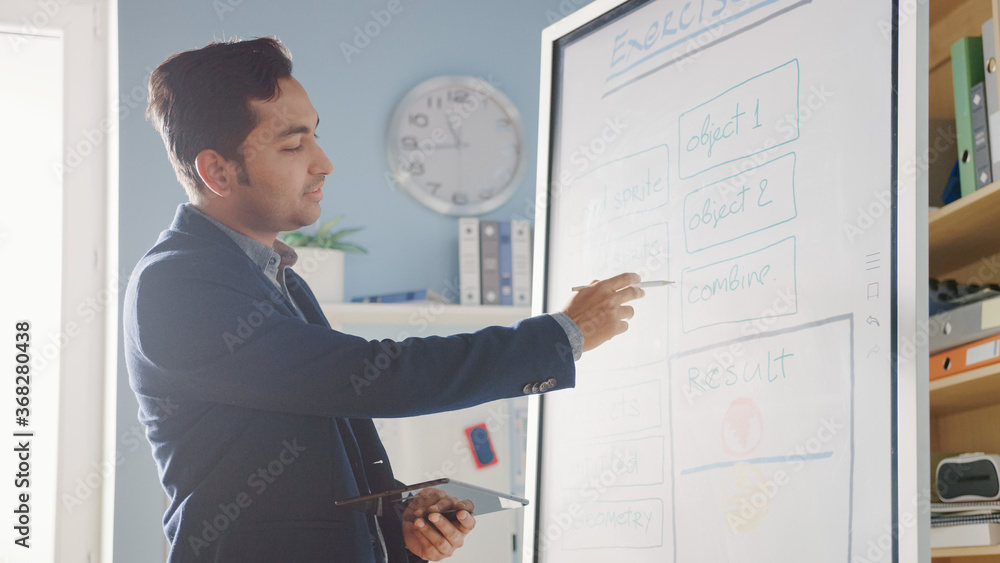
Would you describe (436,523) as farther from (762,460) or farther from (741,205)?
(741,205)

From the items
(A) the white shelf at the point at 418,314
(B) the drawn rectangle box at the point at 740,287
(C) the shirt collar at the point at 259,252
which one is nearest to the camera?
(B) the drawn rectangle box at the point at 740,287

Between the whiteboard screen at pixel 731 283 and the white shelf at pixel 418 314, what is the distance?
3.85 feet

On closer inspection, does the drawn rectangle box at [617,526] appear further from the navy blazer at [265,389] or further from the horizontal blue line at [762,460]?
the navy blazer at [265,389]

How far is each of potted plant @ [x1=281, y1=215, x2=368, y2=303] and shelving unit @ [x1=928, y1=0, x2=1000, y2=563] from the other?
1741mm

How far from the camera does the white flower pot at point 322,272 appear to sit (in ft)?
8.56

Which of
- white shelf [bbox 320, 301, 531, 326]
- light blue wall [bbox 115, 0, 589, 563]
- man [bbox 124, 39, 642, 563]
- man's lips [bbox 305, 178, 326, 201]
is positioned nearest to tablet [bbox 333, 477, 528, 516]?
man [bbox 124, 39, 642, 563]

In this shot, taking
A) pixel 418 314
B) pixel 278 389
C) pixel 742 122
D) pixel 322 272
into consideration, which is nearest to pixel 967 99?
pixel 742 122

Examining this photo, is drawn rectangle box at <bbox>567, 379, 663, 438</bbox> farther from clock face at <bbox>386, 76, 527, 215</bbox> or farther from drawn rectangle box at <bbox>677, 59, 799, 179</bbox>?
clock face at <bbox>386, 76, 527, 215</bbox>

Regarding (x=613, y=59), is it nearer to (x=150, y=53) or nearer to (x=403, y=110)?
(x=403, y=110)

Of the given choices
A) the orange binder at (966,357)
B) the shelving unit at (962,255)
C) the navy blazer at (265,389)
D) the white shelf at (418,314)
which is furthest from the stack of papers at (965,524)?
the white shelf at (418,314)

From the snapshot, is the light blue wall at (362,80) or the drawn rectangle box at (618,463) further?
the light blue wall at (362,80)

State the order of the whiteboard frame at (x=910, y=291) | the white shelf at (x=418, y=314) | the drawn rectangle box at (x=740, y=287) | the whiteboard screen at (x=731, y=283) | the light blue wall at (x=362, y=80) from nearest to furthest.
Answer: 1. the whiteboard frame at (x=910, y=291)
2. the whiteboard screen at (x=731, y=283)
3. the drawn rectangle box at (x=740, y=287)
4. the white shelf at (x=418, y=314)
5. the light blue wall at (x=362, y=80)

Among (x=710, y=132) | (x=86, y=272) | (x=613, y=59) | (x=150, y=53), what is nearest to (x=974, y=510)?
(x=710, y=132)

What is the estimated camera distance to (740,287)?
3.65 ft
